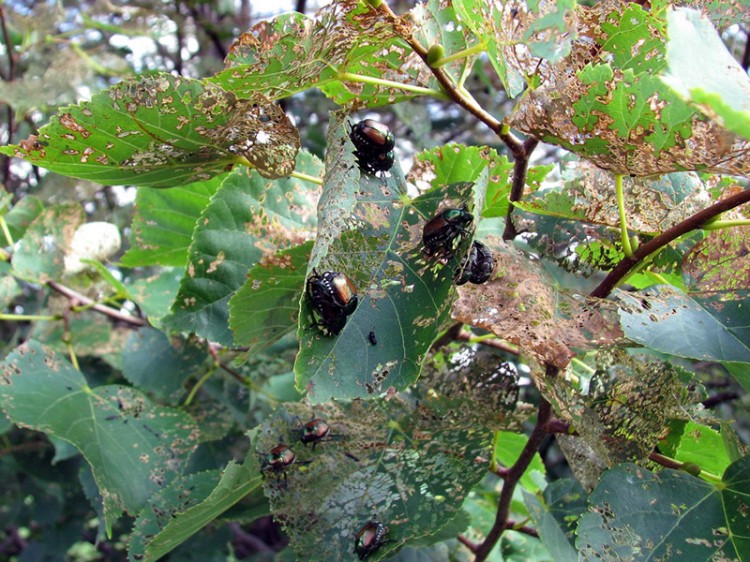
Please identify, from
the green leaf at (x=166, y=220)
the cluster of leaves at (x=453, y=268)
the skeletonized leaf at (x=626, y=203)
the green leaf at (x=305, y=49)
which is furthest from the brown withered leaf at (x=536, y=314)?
the green leaf at (x=166, y=220)

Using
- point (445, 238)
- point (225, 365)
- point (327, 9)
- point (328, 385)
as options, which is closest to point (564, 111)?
point (445, 238)

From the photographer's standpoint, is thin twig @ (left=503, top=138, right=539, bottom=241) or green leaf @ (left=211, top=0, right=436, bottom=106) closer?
green leaf @ (left=211, top=0, right=436, bottom=106)

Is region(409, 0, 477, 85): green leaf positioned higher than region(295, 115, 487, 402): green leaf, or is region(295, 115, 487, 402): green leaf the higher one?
region(409, 0, 477, 85): green leaf

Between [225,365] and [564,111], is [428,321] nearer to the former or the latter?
[564,111]

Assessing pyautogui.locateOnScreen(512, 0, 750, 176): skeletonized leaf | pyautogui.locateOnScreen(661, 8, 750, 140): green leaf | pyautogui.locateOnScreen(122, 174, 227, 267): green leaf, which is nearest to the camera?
pyautogui.locateOnScreen(661, 8, 750, 140): green leaf

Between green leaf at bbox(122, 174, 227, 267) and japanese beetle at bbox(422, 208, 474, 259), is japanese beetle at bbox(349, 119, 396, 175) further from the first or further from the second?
green leaf at bbox(122, 174, 227, 267)

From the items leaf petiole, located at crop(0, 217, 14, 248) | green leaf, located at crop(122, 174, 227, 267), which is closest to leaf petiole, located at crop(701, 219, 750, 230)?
green leaf, located at crop(122, 174, 227, 267)

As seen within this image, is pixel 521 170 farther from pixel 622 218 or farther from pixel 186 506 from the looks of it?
pixel 186 506
